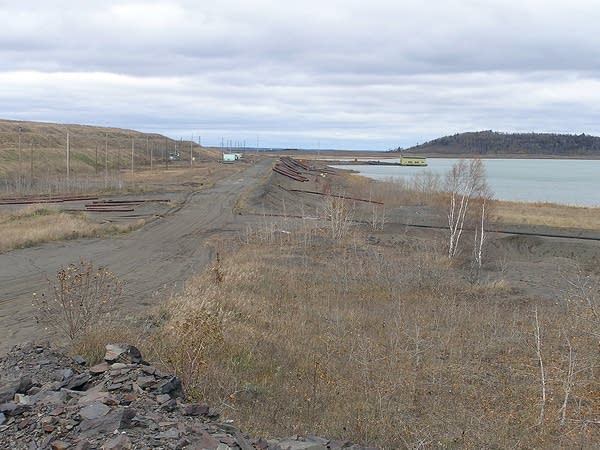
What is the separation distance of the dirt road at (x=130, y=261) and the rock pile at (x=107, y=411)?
4.38 meters

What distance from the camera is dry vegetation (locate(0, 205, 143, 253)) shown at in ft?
77.4

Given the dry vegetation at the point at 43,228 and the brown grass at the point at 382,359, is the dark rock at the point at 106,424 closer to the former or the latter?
the brown grass at the point at 382,359

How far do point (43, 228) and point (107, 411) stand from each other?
22.5 metres

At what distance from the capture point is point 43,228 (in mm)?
25719

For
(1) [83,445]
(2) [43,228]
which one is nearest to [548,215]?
(2) [43,228]

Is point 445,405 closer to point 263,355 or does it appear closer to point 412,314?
point 263,355

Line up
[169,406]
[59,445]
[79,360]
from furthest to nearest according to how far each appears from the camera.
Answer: [79,360]
[169,406]
[59,445]

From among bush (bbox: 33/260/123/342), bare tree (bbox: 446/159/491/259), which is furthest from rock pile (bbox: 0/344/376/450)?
bare tree (bbox: 446/159/491/259)

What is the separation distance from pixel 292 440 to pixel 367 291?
10.8 metres

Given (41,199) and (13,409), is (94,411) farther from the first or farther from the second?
(41,199)

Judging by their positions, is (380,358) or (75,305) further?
(380,358)

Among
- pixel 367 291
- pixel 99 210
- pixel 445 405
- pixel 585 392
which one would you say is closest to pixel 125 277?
pixel 367 291

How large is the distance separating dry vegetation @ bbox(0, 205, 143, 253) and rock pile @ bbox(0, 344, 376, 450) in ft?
56.8

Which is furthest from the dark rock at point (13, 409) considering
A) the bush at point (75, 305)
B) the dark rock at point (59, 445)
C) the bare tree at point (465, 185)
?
the bare tree at point (465, 185)
